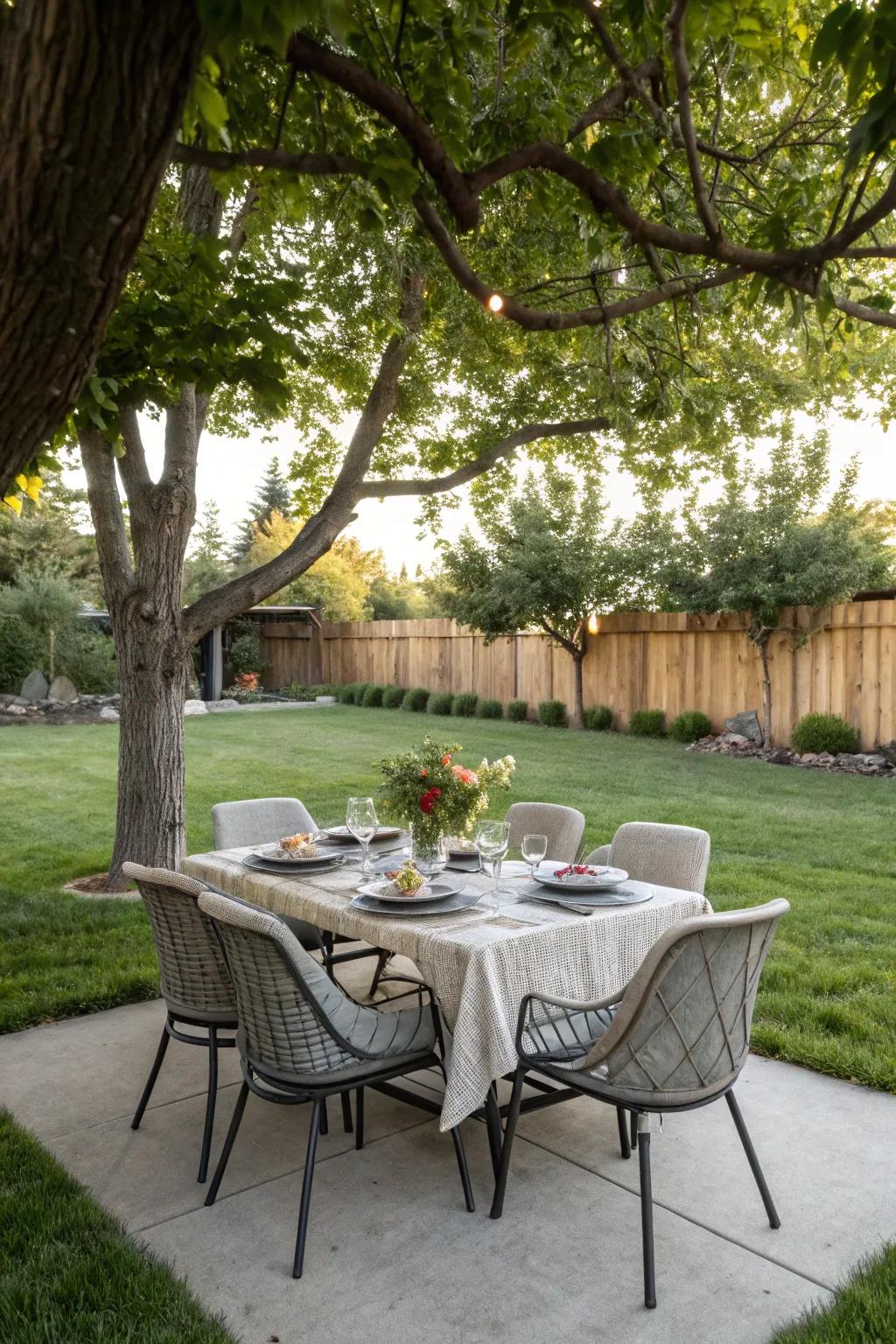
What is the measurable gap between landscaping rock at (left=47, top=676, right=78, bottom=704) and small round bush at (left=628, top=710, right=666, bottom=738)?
1101cm

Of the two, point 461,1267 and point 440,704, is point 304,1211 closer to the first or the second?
point 461,1267

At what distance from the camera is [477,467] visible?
6832 millimetres

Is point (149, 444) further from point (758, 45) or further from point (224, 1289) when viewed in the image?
point (224, 1289)

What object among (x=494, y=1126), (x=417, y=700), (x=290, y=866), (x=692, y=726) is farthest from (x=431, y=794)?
(x=417, y=700)

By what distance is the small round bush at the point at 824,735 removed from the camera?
1120cm

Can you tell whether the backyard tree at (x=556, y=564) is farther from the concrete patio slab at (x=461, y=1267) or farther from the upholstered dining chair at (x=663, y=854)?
the concrete patio slab at (x=461, y=1267)

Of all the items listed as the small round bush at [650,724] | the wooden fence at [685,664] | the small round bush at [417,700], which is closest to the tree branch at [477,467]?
the wooden fence at [685,664]

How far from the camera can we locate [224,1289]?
2.54 metres

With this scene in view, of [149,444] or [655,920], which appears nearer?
[655,920]

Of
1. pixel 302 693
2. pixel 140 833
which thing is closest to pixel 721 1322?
pixel 140 833

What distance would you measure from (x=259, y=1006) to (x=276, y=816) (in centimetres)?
207

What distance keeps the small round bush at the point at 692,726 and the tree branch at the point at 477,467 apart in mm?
6939

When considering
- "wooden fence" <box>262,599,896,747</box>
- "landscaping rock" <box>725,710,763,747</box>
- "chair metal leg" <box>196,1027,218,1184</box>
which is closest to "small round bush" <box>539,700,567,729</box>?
"wooden fence" <box>262,599,896,747</box>

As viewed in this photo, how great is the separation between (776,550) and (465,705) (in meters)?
7.16
